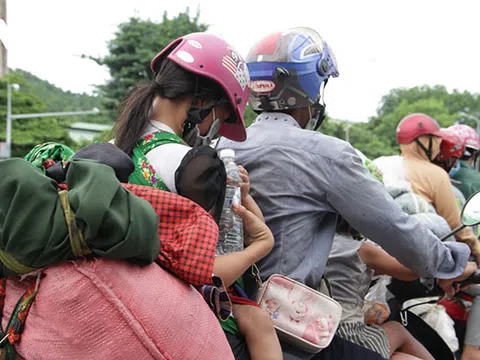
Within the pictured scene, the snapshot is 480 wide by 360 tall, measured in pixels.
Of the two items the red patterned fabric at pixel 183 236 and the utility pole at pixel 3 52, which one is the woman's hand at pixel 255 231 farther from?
the utility pole at pixel 3 52

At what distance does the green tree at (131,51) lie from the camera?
28.6m

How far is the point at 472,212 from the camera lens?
264 cm

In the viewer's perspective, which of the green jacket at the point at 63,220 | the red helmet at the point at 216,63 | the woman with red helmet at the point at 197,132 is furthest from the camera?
the red helmet at the point at 216,63

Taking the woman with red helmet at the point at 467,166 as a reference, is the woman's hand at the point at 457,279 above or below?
above

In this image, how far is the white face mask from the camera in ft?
7.09

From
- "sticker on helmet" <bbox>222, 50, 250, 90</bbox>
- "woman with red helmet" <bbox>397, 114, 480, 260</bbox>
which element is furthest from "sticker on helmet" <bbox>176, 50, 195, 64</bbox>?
"woman with red helmet" <bbox>397, 114, 480, 260</bbox>

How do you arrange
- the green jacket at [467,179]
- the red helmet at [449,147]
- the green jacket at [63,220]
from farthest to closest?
the green jacket at [467,179]
the red helmet at [449,147]
the green jacket at [63,220]

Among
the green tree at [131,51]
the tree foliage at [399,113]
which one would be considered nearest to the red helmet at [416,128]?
the green tree at [131,51]

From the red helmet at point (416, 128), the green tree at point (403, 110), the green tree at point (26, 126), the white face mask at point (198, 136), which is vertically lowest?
the green tree at point (403, 110)

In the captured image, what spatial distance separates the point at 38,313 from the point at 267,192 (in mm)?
1201

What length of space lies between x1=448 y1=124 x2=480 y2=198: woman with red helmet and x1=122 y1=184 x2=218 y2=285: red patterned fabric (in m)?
5.37

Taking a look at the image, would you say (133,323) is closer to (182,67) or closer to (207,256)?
(207,256)

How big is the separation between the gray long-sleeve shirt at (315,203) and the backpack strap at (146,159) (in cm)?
51

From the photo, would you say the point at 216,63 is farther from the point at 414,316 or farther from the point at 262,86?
the point at 414,316
